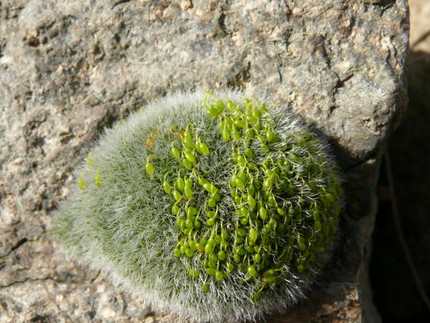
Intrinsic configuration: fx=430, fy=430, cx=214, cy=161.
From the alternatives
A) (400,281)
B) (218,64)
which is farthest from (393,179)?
(218,64)

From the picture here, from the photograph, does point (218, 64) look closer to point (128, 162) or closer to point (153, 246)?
point (128, 162)

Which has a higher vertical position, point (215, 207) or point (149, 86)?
point (149, 86)

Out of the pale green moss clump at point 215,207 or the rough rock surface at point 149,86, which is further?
the rough rock surface at point 149,86

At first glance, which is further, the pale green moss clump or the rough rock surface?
the rough rock surface

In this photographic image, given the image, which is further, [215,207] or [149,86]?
[149,86]
